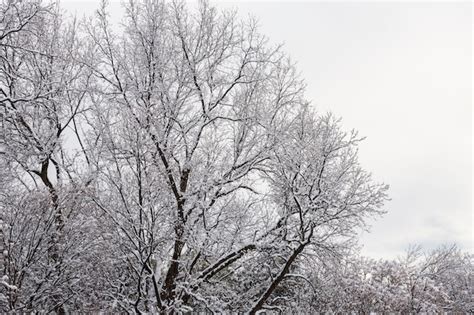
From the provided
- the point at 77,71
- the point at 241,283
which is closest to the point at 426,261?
the point at 241,283

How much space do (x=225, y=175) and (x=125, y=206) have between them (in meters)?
3.20

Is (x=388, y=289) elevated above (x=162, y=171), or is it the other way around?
(x=388, y=289)

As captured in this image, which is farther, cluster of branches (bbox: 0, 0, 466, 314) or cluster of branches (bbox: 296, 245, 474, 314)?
cluster of branches (bbox: 296, 245, 474, 314)

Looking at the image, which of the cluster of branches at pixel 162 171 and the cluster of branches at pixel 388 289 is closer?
the cluster of branches at pixel 162 171

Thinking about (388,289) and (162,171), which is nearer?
(162,171)

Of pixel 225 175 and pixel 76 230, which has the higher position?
pixel 225 175

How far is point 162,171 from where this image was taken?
9453mm

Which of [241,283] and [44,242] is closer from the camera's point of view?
[44,242]

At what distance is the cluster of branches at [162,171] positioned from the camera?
930 cm

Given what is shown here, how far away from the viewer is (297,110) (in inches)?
497

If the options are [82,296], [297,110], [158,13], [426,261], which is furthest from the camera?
[426,261]

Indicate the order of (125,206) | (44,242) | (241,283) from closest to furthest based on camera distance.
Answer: (125,206)
(44,242)
(241,283)

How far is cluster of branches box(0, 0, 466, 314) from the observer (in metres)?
9.30

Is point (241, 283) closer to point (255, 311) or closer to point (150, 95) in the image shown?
point (255, 311)
